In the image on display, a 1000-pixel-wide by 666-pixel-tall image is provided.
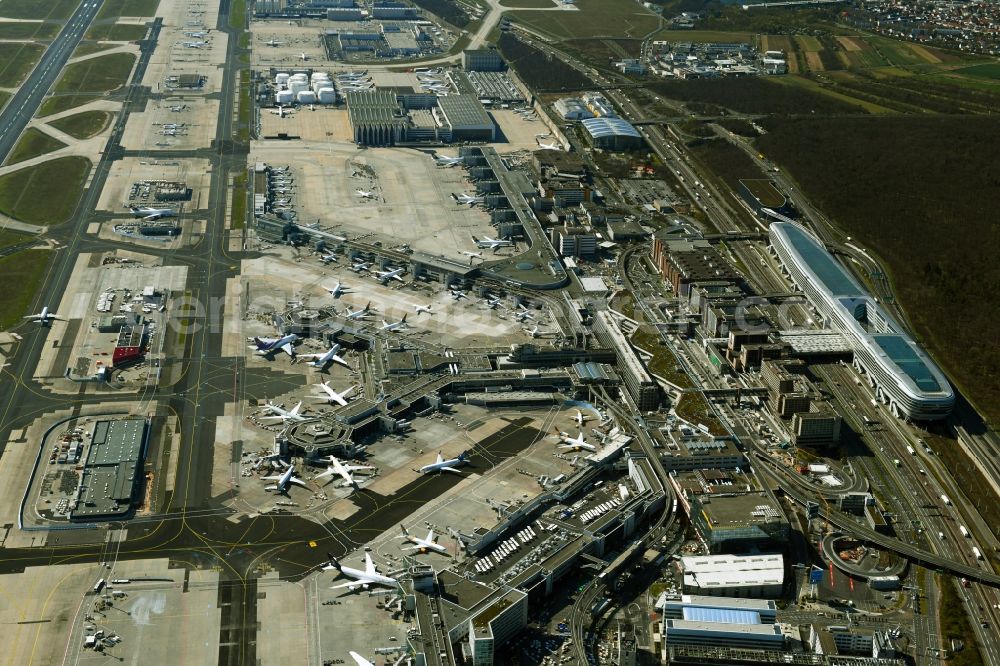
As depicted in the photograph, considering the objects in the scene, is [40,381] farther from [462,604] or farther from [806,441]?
[806,441]

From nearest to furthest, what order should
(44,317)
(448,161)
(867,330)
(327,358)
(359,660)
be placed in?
(359,660), (327,358), (867,330), (44,317), (448,161)

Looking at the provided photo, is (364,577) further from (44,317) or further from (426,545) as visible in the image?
(44,317)

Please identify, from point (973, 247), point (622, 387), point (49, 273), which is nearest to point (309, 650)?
point (622, 387)

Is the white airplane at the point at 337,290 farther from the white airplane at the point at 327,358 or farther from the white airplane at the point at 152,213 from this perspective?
the white airplane at the point at 152,213

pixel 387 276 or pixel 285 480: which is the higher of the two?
pixel 285 480

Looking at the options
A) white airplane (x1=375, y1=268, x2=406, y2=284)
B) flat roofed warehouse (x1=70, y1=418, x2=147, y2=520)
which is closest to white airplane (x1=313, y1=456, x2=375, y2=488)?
flat roofed warehouse (x1=70, y1=418, x2=147, y2=520)

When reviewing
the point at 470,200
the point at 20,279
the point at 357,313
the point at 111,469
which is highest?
the point at 111,469

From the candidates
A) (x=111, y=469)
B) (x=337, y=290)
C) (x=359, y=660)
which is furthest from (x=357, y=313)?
(x=359, y=660)
